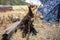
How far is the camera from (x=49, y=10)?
9500 millimetres

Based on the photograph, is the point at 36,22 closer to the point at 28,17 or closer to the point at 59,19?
the point at 59,19

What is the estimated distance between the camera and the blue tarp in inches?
360

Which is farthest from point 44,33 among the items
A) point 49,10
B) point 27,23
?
point 49,10

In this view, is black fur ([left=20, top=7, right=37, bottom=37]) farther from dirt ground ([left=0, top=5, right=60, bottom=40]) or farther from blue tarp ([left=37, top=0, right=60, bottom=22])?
blue tarp ([left=37, top=0, right=60, bottom=22])

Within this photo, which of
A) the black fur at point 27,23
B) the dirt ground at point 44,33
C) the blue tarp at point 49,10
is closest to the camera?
the black fur at point 27,23

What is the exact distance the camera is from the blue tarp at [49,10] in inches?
360

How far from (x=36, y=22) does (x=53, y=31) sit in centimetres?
132

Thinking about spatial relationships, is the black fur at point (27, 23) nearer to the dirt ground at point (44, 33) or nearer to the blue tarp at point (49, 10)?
the dirt ground at point (44, 33)

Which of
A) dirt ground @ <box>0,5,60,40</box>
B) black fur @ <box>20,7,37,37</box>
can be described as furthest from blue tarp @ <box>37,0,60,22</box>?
black fur @ <box>20,7,37,37</box>

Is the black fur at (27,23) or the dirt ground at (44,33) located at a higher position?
the black fur at (27,23)

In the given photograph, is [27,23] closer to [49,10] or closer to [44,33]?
[44,33]

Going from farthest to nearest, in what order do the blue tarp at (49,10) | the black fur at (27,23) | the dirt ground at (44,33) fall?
1. the blue tarp at (49,10)
2. the dirt ground at (44,33)
3. the black fur at (27,23)

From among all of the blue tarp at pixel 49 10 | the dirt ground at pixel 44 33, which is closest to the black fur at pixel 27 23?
the dirt ground at pixel 44 33

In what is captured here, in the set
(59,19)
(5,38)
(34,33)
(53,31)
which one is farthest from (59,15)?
(5,38)
